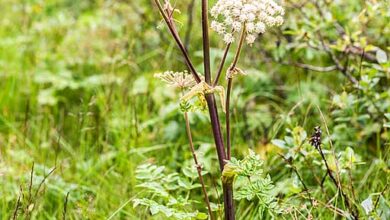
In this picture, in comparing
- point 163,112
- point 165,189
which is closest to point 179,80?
point 165,189

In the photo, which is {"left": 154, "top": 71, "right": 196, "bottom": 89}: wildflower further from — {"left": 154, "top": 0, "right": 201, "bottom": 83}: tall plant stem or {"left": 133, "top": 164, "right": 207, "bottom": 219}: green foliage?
{"left": 133, "top": 164, "right": 207, "bottom": 219}: green foliage

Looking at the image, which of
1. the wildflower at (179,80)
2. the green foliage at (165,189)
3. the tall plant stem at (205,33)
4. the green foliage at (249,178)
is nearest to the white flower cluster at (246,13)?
Result: the tall plant stem at (205,33)

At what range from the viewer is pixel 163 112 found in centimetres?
288

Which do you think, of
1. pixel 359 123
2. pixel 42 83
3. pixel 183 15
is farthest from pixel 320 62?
pixel 42 83

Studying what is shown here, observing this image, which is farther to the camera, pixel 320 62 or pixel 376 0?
pixel 320 62

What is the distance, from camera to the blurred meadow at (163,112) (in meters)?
2.21

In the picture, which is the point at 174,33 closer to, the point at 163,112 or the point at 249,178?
the point at 249,178

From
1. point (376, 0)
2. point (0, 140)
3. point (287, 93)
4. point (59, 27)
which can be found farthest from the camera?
point (59, 27)

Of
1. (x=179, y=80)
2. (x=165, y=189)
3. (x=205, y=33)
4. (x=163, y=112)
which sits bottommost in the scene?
(x=165, y=189)

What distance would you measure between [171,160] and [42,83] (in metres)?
1.07

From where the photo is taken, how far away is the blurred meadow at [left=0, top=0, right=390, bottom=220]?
7.25 ft

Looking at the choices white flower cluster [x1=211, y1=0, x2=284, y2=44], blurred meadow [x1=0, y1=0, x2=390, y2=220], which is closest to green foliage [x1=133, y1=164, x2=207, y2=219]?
blurred meadow [x1=0, y1=0, x2=390, y2=220]

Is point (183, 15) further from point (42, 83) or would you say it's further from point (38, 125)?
point (38, 125)

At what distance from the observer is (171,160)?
2633 mm
